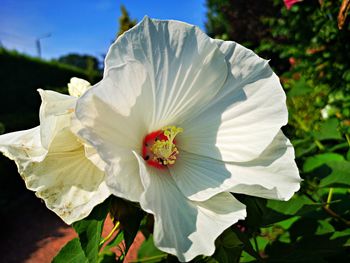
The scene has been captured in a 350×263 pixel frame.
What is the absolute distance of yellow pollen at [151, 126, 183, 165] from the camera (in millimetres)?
915

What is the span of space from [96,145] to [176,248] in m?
0.27

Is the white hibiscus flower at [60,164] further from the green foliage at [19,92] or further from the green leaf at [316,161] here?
the green foliage at [19,92]

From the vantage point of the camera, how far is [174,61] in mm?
887

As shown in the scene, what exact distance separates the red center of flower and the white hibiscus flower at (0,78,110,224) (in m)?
0.17

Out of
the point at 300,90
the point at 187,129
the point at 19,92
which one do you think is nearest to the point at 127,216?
the point at 187,129

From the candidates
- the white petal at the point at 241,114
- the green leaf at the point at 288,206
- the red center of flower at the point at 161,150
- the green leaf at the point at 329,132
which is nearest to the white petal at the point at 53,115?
the red center of flower at the point at 161,150

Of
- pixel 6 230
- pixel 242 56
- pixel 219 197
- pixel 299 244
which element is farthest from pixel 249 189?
pixel 6 230

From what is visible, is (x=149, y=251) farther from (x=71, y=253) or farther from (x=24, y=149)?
(x=24, y=149)

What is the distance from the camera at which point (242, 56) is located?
896 millimetres

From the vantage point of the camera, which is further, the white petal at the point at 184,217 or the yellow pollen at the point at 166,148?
the yellow pollen at the point at 166,148

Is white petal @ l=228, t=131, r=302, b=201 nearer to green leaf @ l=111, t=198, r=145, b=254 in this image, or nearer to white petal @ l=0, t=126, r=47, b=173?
green leaf @ l=111, t=198, r=145, b=254

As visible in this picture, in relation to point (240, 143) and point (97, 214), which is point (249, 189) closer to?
point (240, 143)

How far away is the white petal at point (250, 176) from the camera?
0.80m

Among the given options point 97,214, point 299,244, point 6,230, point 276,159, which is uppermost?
point 276,159
